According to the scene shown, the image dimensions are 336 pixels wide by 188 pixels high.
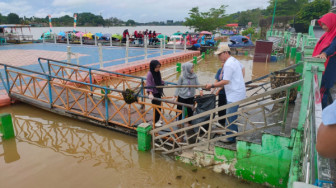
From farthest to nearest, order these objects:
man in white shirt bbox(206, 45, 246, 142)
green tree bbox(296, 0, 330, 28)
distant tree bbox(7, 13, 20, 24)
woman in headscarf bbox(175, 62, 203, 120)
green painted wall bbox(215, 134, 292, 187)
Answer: distant tree bbox(7, 13, 20, 24) → green tree bbox(296, 0, 330, 28) → woman in headscarf bbox(175, 62, 203, 120) → man in white shirt bbox(206, 45, 246, 142) → green painted wall bbox(215, 134, 292, 187)

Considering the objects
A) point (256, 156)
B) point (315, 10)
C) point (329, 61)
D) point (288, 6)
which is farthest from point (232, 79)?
point (288, 6)

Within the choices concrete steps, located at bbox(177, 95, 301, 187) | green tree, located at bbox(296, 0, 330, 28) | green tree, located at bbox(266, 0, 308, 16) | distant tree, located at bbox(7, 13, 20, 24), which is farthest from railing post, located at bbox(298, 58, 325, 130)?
distant tree, located at bbox(7, 13, 20, 24)

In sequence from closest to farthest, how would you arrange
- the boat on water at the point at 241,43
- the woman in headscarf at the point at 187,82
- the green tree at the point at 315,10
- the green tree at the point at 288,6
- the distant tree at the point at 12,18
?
the woman in headscarf at the point at 187,82
the green tree at the point at 315,10
the boat on water at the point at 241,43
the green tree at the point at 288,6
the distant tree at the point at 12,18

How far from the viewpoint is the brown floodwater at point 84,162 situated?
12.5 feet

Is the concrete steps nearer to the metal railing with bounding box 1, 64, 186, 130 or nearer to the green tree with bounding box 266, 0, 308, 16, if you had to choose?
→ the metal railing with bounding box 1, 64, 186, 130

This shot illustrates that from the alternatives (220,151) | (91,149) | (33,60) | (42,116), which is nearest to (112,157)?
(91,149)

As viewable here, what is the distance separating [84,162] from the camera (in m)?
4.37

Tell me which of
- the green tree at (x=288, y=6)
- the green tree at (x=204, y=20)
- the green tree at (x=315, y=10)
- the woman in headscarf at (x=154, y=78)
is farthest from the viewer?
the green tree at (x=288, y=6)

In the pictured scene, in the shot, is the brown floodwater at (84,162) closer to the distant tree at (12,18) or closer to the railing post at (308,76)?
the railing post at (308,76)

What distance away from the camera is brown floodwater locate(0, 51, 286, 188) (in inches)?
150

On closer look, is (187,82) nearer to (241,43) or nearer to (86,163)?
(86,163)

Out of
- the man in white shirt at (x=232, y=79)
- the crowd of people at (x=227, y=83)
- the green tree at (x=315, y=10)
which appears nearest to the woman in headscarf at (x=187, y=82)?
the crowd of people at (x=227, y=83)

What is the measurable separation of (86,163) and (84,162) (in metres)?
0.06

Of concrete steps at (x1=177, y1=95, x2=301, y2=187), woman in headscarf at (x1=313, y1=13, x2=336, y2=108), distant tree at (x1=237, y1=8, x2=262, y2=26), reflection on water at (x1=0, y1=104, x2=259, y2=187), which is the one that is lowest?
reflection on water at (x1=0, y1=104, x2=259, y2=187)
